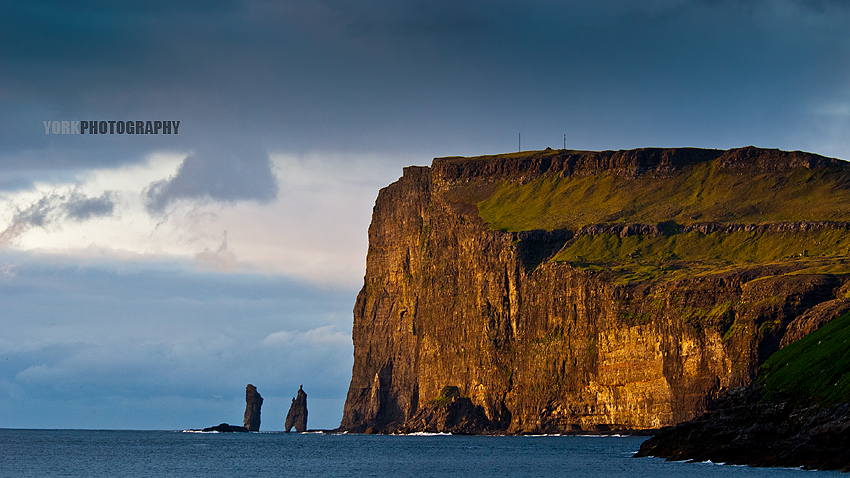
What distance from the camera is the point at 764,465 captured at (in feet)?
356

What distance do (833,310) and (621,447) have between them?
45479 millimetres

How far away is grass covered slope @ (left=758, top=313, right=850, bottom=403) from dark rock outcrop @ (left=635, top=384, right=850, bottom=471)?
6.15ft

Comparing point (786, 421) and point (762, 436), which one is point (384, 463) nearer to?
point (762, 436)

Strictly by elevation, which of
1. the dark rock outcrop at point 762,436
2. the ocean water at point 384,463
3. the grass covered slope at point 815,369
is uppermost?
the grass covered slope at point 815,369

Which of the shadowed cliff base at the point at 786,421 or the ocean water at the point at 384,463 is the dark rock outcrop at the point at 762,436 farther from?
the ocean water at the point at 384,463

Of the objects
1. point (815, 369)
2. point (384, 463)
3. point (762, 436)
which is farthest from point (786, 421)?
point (384, 463)

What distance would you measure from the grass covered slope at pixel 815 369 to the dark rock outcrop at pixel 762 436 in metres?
1.88

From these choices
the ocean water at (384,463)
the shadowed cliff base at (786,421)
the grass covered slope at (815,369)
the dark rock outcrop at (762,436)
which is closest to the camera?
the dark rock outcrop at (762,436)

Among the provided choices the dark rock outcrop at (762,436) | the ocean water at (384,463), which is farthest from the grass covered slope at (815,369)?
the ocean water at (384,463)

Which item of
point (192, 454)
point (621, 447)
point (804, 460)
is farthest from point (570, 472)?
point (192, 454)

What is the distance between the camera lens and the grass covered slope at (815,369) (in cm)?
11444

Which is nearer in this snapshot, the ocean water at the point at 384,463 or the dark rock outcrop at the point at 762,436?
the dark rock outcrop at the point at 762,436

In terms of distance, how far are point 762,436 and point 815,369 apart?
A: 44.6 feet

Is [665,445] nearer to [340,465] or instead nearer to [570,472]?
[570,472]
